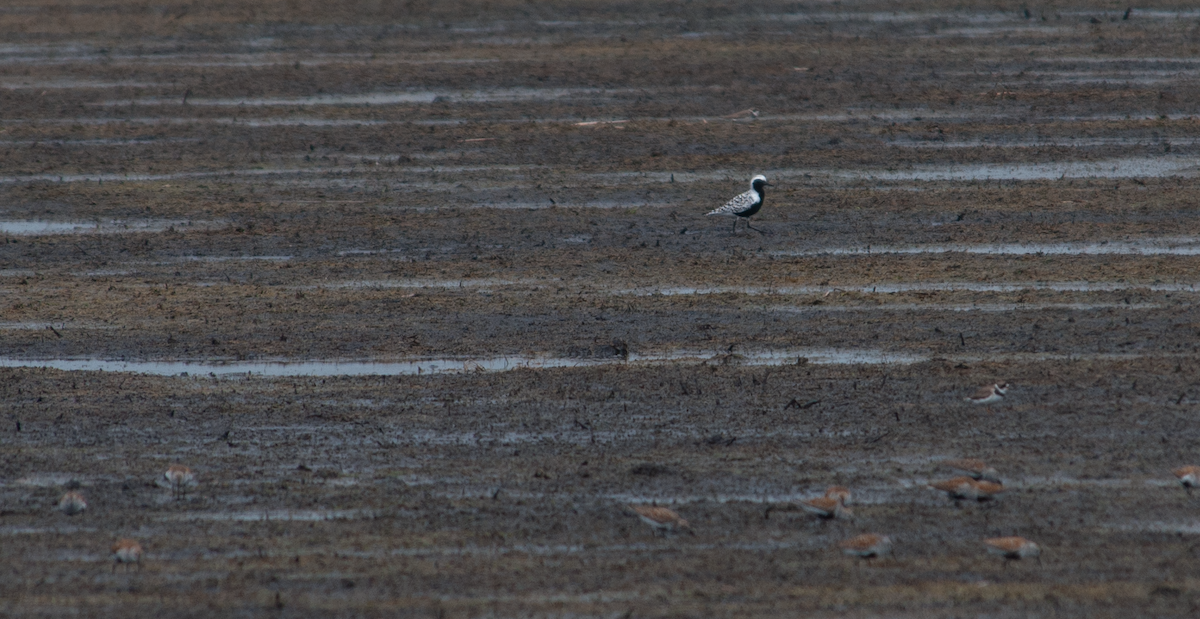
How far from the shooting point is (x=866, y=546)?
7.10 m

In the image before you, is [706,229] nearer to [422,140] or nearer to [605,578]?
[422,140]

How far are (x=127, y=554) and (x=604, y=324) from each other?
4.79 metres

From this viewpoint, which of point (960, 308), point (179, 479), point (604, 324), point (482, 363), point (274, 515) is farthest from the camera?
point (960, 308)

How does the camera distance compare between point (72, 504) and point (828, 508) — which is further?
point (72, 504)

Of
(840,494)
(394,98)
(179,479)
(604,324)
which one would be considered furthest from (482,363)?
(394,98)

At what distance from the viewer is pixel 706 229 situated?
44.7 ft

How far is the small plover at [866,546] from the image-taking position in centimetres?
711

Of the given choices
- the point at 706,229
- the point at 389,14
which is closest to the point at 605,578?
the point at 706,229

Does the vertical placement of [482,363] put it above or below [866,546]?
below

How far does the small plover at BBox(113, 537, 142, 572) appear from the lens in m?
7.17

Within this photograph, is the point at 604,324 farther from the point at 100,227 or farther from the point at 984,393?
the point at 100,227

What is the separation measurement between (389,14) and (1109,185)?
13365mm

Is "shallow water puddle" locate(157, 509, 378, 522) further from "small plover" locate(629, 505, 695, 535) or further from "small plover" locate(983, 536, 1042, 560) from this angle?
"small plover" locate(983, 536, 1042, 560)

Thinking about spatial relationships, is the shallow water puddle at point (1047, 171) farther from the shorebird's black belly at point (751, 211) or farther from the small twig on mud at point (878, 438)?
the small twig on mud at point (878, 438)
